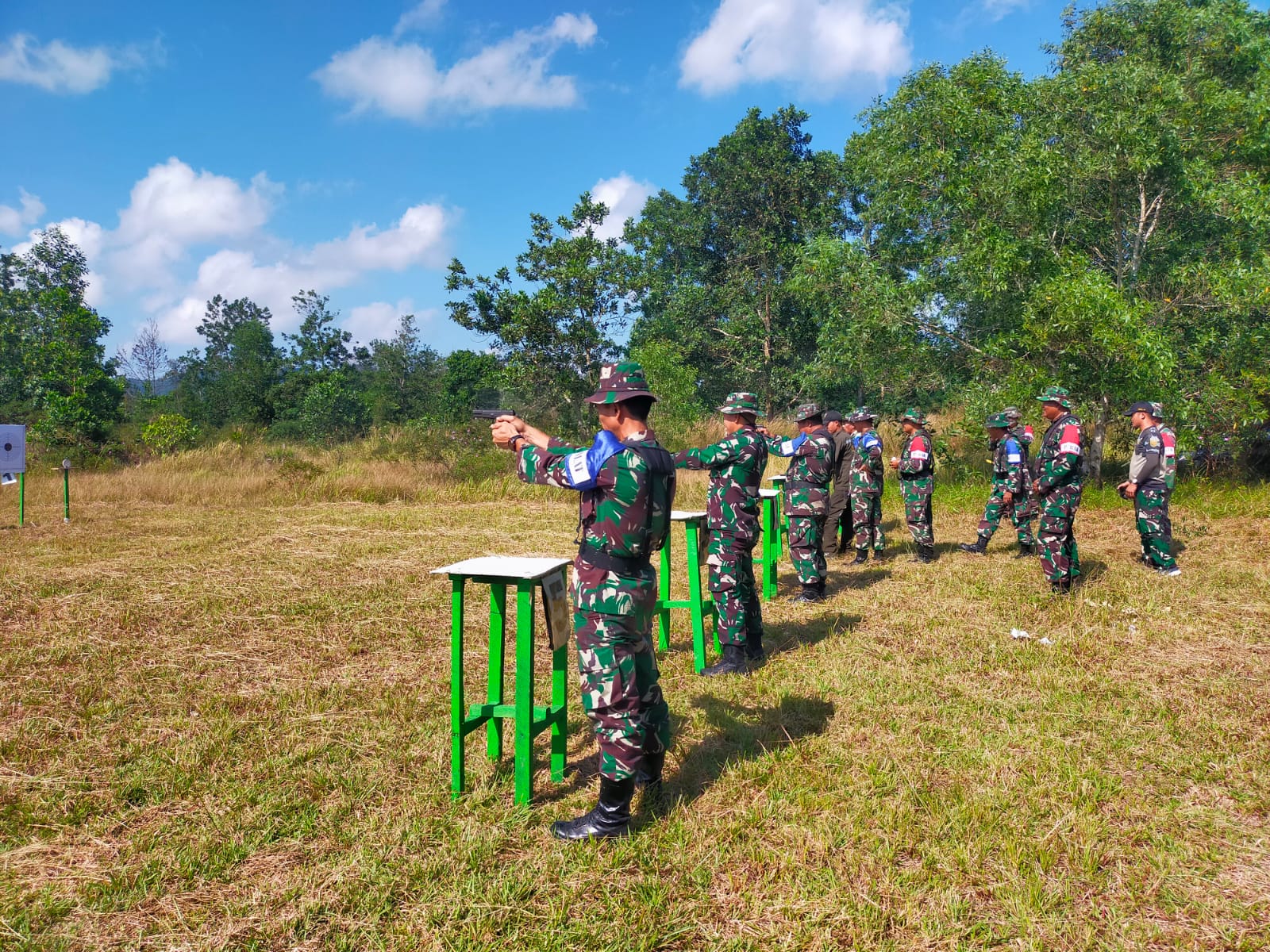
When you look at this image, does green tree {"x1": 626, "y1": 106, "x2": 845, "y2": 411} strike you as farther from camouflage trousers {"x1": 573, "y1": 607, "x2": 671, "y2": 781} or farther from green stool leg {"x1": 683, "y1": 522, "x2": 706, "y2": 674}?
camouflage trousers {"x1": 573, "y1": 607, "x2": 671, "y2": 781}

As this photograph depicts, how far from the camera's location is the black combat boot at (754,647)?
5.52 m

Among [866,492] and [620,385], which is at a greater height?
[620,385]

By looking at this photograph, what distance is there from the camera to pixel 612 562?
3234 mm

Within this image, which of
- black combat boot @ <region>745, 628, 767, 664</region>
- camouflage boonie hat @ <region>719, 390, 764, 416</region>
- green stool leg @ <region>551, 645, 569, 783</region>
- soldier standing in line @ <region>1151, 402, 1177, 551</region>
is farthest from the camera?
soldier standing in line @ <region>1151, 402, 1177, 551</region>

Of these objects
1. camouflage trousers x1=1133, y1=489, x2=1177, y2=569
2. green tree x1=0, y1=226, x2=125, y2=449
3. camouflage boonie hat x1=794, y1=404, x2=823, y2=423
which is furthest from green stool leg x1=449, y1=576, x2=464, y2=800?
green tree x1=0, y1=226, x2=125, y2=449

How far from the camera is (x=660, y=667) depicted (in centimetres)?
546

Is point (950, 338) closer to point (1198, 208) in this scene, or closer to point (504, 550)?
point (1198, 208)

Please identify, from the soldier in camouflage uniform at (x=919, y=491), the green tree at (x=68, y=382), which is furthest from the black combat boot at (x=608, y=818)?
the green tree at (x=68, y=382)

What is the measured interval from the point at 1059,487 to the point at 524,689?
5713 millimetres

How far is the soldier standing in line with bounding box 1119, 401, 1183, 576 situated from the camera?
793cm

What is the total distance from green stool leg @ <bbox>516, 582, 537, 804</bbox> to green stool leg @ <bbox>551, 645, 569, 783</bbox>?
22 centimetres

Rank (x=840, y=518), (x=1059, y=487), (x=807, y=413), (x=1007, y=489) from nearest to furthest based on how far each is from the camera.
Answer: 1. (x=1059, y=487)
2. (x=807, y=413)
3. (x=1007, y=489)
4. (x=840, y=518)

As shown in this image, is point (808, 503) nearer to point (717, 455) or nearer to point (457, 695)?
point (717, 455)

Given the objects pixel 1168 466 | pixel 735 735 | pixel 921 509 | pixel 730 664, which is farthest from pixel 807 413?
pixel 1168 466
